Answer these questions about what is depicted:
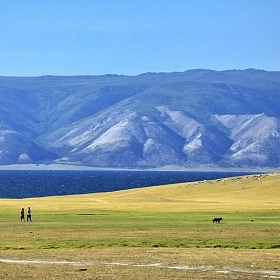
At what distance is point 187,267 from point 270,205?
51103 millimetres

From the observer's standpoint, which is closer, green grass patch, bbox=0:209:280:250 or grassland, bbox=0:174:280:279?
grassland, bbox=0:174:280:279

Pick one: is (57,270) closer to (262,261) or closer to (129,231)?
(262,261)

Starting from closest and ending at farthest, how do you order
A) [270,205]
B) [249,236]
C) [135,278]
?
[135,278] < [249,236] < [270,205]

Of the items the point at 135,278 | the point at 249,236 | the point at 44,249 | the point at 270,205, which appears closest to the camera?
the point at 135,278

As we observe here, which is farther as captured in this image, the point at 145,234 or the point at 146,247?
the point at 145,234

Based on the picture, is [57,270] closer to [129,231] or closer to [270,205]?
[129,231]

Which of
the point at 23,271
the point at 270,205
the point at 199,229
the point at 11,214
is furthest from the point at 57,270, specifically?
the point at 270,205

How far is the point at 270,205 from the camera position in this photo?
268ft

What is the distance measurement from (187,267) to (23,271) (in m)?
5.96

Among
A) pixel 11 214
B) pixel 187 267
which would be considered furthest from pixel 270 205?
pixel 187 267

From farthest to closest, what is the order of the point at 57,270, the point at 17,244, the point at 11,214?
the point at 11,214
the point at 17,244
the point at 57,270

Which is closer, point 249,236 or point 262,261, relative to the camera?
point 262,261

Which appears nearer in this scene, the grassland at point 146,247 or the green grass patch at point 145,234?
the grassland at point 146,247

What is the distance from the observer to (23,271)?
99.5 ft
